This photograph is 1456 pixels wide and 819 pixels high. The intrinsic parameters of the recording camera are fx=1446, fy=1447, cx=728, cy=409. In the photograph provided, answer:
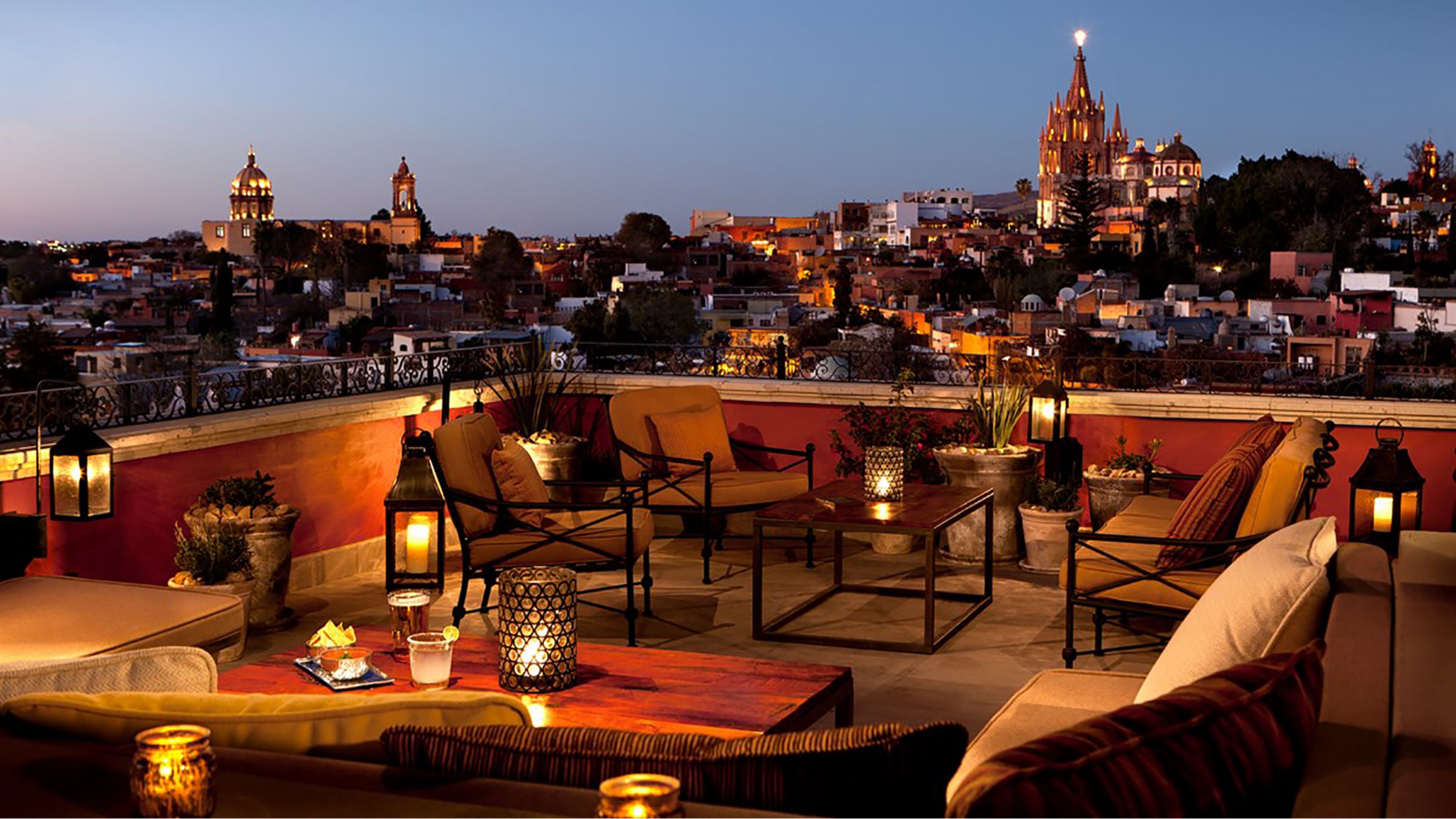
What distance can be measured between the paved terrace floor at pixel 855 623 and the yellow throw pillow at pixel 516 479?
490 mm

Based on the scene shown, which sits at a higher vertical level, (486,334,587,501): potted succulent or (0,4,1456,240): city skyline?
(0,4,1456,240): city skyline

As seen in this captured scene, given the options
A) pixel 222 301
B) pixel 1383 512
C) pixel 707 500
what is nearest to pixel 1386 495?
pixel 1383 512

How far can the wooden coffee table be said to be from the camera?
3320 millimetres

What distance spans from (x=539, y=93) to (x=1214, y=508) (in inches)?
817

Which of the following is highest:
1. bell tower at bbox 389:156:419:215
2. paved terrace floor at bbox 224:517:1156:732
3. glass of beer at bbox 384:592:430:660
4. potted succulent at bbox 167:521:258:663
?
bell tower at bbox 389:156:419:215

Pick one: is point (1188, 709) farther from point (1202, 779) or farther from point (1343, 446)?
point (1343, 446)

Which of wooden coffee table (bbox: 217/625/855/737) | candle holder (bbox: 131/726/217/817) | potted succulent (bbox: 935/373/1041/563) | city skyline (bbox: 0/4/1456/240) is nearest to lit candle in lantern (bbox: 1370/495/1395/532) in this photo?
potted succulent (bbox: 935/373/1041/563)

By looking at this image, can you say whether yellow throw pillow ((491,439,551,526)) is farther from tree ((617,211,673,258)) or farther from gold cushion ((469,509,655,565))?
tree ((617,211,673,258))

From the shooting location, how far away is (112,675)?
87.7 inches

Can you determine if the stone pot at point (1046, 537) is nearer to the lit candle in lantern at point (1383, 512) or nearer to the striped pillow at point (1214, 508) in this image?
the lit candle in lantern at point (1383, 512)

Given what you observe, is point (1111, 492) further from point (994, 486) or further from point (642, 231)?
point (642, 231)

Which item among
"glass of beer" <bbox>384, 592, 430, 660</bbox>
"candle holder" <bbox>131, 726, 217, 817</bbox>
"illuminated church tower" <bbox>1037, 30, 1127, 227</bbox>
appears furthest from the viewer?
"illuminated church tower" <bbox>1037, 30, 1127, 227</bbox>

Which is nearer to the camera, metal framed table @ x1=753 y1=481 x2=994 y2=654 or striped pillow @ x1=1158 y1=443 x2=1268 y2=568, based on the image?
striped pillow @ x1=1158 y1=443 x2=1268 y2=568

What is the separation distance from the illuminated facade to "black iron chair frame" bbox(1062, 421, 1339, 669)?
42.9 m
